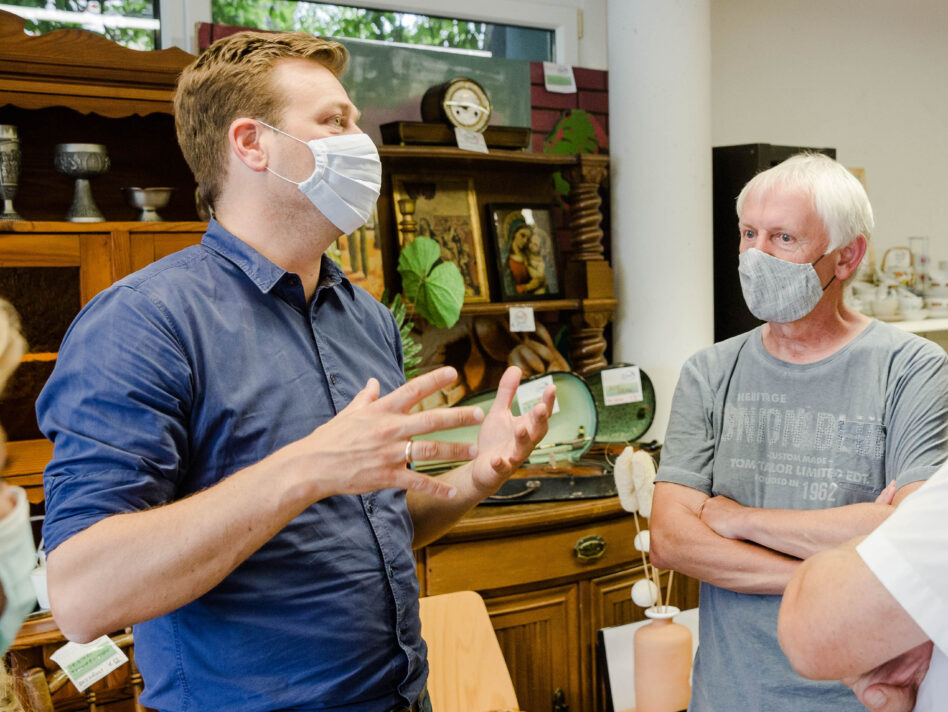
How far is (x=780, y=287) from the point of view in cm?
166

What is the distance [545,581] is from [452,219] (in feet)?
4.53

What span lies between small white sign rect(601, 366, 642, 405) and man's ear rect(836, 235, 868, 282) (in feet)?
5.57

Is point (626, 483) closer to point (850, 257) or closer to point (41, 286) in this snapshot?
point (850, 257)

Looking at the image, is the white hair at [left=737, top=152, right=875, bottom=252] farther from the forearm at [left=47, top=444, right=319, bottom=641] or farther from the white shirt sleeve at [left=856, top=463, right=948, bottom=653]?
the forearm at [left=47, top=444, right=319, bottom=641]

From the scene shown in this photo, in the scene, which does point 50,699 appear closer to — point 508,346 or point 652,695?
point 652,695

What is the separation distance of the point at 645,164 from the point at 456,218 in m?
0.78

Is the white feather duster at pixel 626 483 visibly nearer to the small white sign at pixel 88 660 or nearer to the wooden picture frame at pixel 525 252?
the small white sign at pixel 88 660

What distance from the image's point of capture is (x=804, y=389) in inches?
64.9

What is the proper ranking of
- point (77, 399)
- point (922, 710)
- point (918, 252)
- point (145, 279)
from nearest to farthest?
point (922, 710)
point (77, 399)
point (145, 279)
point (918, 252)

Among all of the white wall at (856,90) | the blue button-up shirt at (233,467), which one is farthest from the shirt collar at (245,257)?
the white wall at (856,90)

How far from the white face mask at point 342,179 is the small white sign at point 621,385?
75.7 inches

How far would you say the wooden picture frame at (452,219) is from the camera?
3.39m

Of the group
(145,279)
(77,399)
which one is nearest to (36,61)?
(145,279)

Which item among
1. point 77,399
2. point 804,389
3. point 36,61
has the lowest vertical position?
point 804,389
